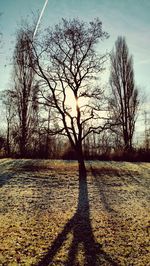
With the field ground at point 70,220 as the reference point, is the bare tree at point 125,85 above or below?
above

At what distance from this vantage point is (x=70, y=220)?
6.84m

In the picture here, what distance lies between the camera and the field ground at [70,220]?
4.89 metres

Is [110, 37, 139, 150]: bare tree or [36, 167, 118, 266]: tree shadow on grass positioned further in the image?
[110, 37, 139, 150]: bare tree

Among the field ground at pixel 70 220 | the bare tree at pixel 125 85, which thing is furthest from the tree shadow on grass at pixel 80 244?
the bare tree at pixel 125 85

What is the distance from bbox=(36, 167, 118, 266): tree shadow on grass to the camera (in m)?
4.67

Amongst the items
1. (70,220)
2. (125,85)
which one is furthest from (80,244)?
(125,85)

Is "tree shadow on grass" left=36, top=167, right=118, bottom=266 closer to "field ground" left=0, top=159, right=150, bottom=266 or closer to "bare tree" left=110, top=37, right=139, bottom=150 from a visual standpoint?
"field ground" left=0, top=159, right=150, bottom=266

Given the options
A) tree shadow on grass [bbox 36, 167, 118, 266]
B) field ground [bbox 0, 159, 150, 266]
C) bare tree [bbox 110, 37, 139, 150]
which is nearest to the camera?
tree shadow on grass [bbox 36, 167, 118, 266]

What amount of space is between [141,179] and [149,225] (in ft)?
20.0

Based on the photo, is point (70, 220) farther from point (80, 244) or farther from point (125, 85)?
point (125, 85)

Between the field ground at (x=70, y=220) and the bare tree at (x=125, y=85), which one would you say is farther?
the bare tree at (x=125, y=85)

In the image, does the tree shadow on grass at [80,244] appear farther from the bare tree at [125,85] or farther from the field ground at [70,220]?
the bare tree at [125,85]

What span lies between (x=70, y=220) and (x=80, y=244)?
1.46 m

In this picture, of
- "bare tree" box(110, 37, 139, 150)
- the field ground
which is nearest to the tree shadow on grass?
the field ground
